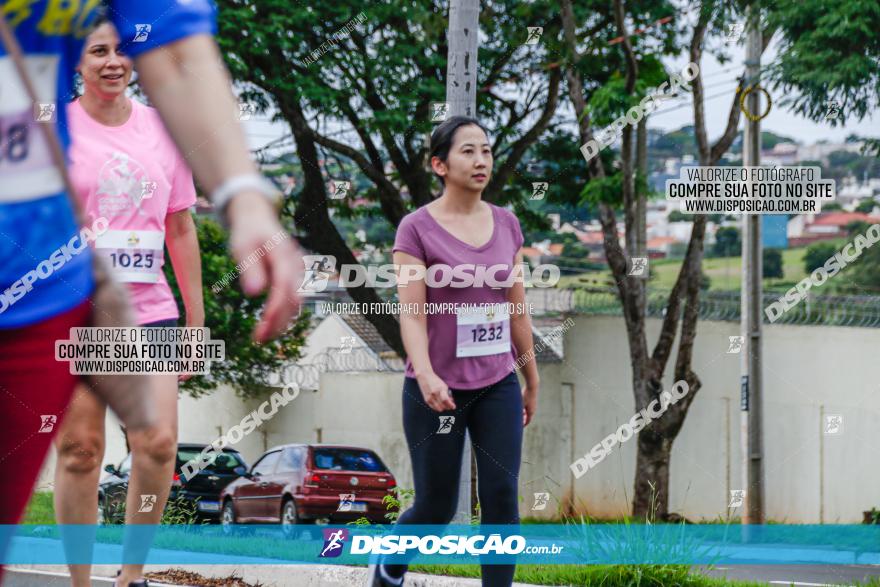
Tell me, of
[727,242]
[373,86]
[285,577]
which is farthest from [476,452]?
[727,242]

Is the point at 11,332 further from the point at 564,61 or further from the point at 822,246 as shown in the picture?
the point at 822,246

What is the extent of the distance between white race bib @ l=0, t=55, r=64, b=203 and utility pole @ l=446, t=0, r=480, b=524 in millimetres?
6072

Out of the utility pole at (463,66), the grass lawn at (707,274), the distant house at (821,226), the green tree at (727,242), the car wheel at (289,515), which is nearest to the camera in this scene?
the utility pole at (463,66)

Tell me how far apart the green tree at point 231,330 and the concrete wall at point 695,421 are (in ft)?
2.93

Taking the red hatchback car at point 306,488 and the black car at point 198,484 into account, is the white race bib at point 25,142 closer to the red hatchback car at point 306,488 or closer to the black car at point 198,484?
the black car at point 198,484

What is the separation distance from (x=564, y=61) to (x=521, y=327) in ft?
41.6

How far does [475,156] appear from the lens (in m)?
4.48

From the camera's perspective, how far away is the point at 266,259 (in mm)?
1338

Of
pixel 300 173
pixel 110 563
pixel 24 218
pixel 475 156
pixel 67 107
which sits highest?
pixel 300 173

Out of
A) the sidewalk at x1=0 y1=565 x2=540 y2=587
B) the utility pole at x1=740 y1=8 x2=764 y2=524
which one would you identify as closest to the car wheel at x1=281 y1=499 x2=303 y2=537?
the utility pole at x1=740 y1=8 x2=764 y2=524

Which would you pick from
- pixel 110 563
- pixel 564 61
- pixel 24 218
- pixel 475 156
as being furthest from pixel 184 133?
pixel 564 61

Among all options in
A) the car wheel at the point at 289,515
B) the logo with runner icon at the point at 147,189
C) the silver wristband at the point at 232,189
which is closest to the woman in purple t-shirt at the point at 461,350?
the logo with runner icon at the point at 147,189

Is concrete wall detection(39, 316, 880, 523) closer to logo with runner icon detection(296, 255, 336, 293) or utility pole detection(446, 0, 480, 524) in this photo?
logo with runner icon detection(296, 255, 336, 293)

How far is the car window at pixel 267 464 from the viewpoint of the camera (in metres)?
15.1
